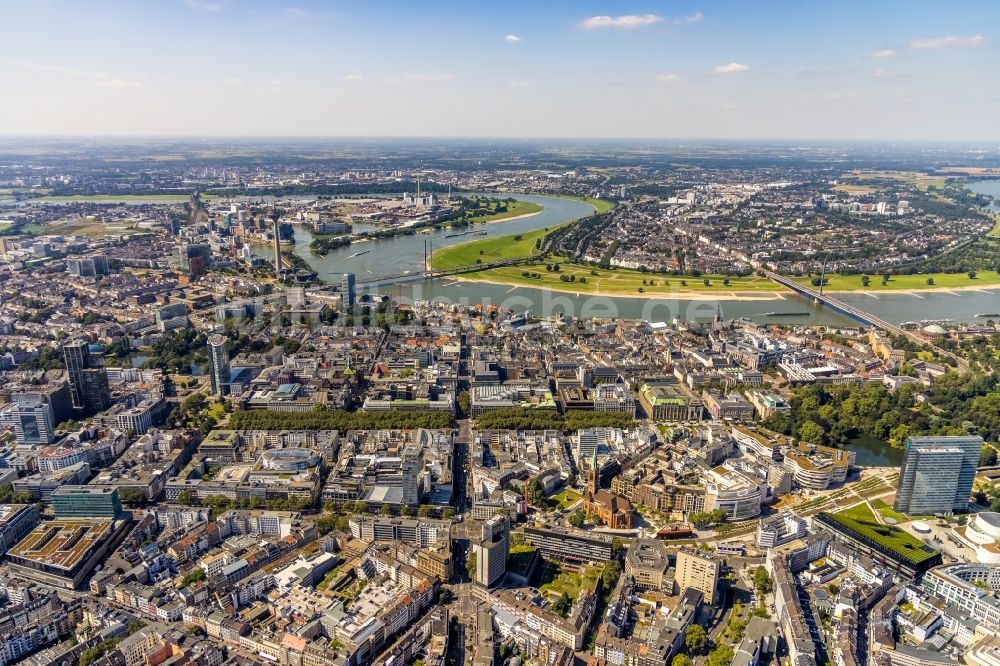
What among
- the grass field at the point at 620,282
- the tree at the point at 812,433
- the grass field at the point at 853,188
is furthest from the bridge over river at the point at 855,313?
the grass field at the point at 853,188

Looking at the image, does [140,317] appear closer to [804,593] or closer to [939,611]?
[804,593]

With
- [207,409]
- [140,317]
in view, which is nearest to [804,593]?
[207,409]

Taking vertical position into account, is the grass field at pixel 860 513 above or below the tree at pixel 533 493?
below

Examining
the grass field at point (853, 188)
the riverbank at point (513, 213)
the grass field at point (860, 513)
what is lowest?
the grass field at point (860, 513)

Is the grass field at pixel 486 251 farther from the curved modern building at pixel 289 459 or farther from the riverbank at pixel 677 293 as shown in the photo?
the curved modern building at pixel 289 459

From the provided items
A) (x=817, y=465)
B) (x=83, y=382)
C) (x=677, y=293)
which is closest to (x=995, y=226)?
(x=677, y=293)

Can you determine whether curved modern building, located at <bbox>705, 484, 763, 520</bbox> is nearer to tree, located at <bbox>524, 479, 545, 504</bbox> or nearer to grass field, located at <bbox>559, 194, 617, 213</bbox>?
tree, located at <bbox>524, 479, 545, 504</bbox>
